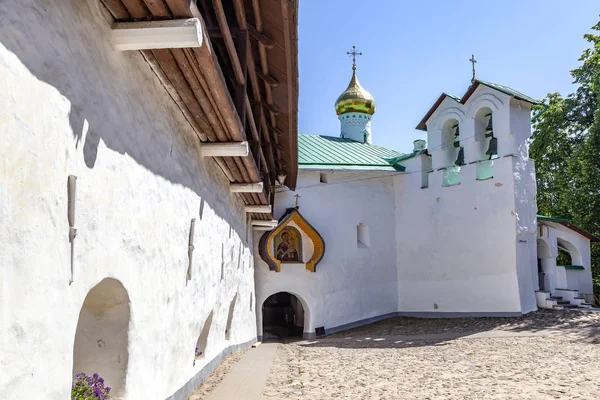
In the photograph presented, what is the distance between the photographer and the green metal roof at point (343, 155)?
48.7ft

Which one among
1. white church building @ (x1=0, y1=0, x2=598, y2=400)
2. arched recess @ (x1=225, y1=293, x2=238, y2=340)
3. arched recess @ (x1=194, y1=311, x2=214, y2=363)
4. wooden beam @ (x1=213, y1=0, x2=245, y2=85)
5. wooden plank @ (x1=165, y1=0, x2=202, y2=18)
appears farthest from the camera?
arched recess @ (x1=225, y1=293, x2=238, y2=340)

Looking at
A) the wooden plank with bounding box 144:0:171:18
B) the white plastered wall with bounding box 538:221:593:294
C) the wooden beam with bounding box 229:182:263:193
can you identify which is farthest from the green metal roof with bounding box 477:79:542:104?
the wooden plank with bounding box 144:0:171:18

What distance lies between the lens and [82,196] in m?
2.86

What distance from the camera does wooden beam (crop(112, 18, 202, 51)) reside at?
3.12 metres

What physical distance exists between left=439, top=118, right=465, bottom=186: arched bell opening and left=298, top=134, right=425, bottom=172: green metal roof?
0.79 m

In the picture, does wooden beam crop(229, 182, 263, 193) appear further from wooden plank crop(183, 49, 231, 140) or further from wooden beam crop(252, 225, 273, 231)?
wooden beam crop(252, 225, 273, 231)

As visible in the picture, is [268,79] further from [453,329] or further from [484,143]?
[484,143]

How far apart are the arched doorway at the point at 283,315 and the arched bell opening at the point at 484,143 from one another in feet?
23.3

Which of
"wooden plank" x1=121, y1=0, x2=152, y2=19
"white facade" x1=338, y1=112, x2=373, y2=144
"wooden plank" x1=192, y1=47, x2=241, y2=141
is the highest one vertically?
"white facade" x1=338, y1=112, x2=373, y2=144

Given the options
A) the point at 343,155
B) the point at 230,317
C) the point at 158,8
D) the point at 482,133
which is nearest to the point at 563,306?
the point at 482,133

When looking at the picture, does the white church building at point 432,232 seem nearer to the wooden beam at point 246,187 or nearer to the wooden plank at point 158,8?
the wooden beam at point 246,187

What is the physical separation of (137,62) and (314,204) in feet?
35.9

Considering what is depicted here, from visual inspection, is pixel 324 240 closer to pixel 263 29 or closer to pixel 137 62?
pixel 263 29

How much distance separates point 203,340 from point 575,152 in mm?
14902
